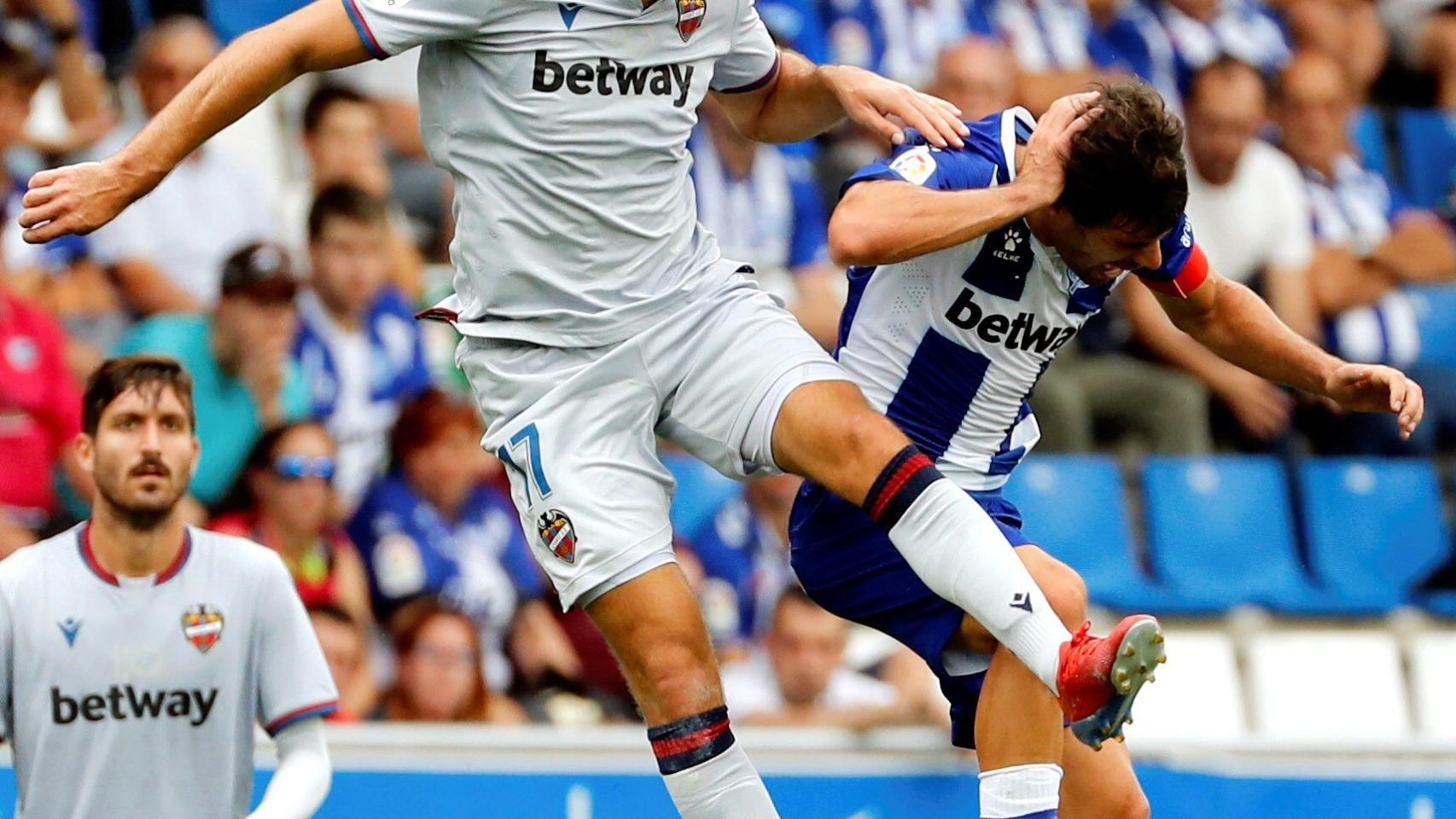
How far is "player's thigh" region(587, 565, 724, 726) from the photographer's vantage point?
4.75 m

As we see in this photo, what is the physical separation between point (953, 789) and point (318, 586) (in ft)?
7.69

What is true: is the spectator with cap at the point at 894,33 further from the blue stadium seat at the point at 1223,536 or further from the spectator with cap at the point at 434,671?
the spectator with cap at the point at 434,671

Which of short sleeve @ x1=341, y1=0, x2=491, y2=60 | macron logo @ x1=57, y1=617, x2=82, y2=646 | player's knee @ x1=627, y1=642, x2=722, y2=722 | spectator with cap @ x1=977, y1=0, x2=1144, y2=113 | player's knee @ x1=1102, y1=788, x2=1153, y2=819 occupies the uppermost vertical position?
spectator with cap @ x1=977, y1=0, x2=1144, y2=113

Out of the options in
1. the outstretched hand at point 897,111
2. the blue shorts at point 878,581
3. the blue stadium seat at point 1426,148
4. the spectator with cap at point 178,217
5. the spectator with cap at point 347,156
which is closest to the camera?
the outstretched hand at point 897,111

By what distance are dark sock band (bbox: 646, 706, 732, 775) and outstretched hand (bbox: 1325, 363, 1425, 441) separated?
1.72m

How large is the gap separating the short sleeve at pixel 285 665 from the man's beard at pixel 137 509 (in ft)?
0.98

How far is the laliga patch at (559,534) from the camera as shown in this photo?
486 centimetres

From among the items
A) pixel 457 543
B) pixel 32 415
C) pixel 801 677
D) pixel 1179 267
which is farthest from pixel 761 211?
pixel 1179 267

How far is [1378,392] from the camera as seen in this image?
5.23 m

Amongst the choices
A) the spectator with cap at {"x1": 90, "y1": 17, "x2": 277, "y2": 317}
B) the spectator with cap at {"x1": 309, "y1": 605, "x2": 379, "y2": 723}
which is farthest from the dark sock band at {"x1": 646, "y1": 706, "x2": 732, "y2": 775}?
the spectator with cap at {"x1": 90, "y1": 17, "x2": 277, "y2": 317}

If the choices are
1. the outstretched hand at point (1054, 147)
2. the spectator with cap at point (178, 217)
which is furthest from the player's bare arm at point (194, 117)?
the spectator with cap at point (178, 217)

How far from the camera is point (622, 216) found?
4887 mm

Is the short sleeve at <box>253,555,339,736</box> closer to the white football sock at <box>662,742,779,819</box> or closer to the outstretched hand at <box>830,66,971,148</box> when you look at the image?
the white football sock at <box>662,742,779,819</box>

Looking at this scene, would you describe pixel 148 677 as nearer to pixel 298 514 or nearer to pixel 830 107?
pixel 830 107
